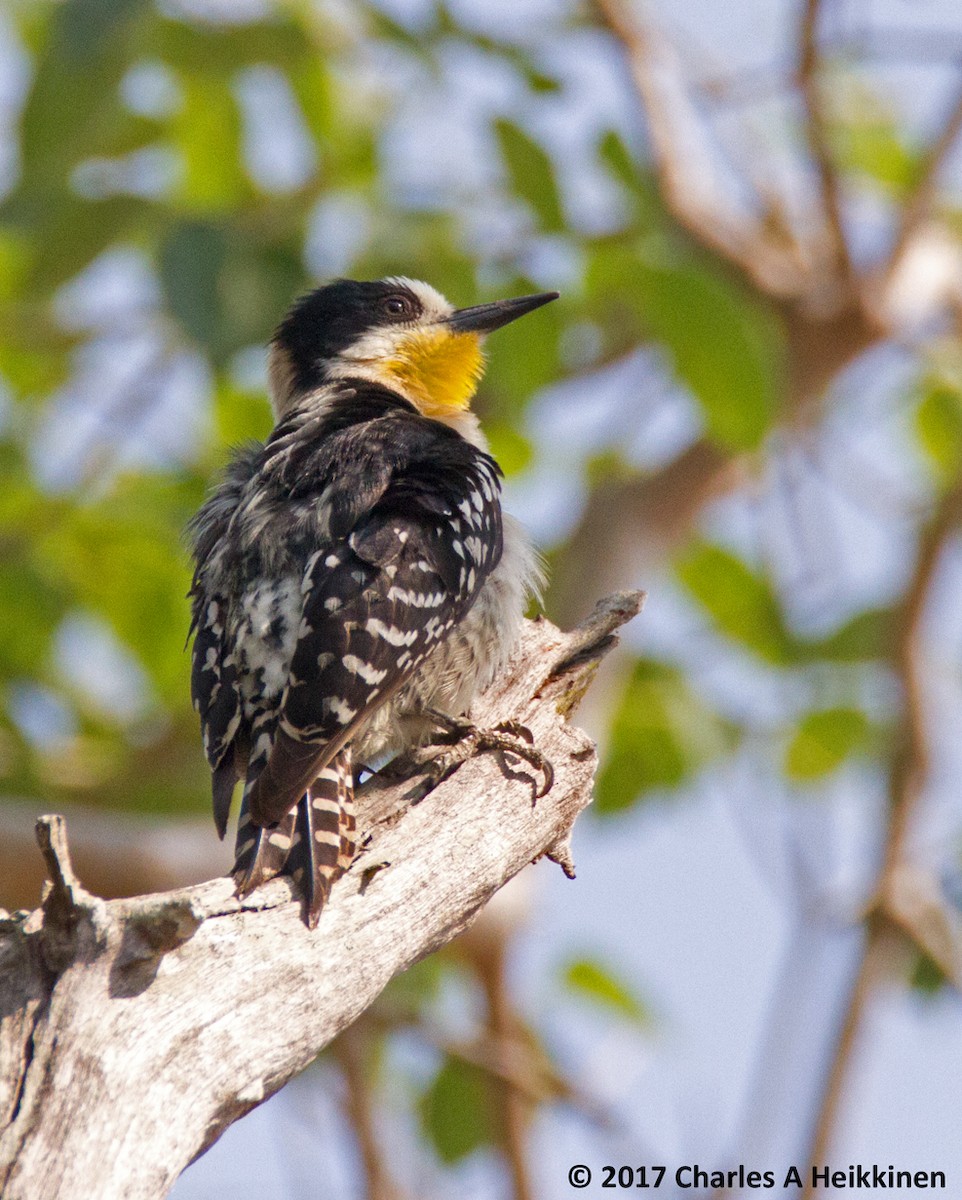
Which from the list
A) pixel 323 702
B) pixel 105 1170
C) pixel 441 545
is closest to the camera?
pixel 105 1170

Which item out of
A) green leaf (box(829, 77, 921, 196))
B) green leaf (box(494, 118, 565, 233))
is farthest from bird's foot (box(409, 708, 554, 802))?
green leaf (box(829, 77, 921, 196))

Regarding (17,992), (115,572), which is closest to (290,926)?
(17,992)

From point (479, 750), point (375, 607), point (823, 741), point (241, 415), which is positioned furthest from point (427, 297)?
point (823, 741)

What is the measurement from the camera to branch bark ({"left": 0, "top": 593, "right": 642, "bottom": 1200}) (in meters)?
2.47

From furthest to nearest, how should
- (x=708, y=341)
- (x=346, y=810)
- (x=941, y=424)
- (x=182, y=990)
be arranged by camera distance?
(x=941, y=424)
(x=708, y=341)
(x=346, y=810)
(x=182, y=990)

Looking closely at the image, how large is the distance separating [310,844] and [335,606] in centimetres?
73

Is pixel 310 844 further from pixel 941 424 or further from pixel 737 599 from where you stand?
pixel 941 424

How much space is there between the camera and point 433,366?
5.27 meters

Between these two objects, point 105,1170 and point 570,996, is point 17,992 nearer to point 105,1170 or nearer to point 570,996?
point 105,1170

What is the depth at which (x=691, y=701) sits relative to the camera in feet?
21.9

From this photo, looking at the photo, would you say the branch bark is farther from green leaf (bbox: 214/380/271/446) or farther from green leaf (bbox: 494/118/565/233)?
green leaf (bbox: 214/380/271/446)

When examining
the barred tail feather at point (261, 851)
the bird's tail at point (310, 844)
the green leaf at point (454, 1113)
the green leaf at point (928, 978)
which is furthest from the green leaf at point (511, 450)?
the barred tail feather at point (261, 851)

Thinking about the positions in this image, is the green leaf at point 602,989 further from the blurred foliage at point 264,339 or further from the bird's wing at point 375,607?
the bird's wing at point 375,607

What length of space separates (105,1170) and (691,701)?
14.8 feet
